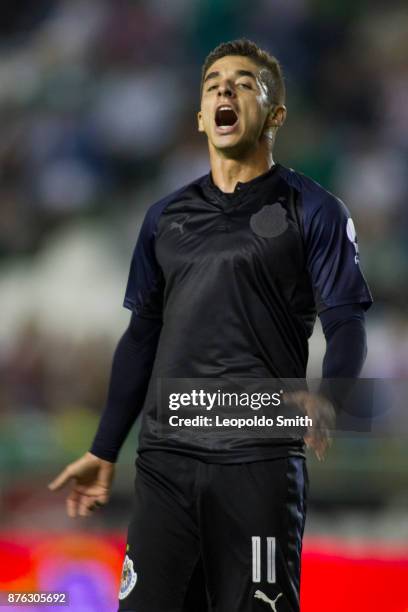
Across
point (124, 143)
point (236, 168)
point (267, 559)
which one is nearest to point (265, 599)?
point (267, 559)

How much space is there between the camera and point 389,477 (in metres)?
5.86

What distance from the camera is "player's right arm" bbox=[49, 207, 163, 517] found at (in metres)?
2.78

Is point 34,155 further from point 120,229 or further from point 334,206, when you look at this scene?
point 334,206

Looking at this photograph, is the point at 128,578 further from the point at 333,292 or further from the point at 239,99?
the point at 239,99

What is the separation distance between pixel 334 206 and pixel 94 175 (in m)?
5.35

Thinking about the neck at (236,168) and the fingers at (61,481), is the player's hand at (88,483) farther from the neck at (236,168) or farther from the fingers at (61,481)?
the neck at (236,168)

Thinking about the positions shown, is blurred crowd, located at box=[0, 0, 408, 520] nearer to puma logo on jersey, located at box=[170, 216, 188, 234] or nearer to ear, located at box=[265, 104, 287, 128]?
ear, located at box=[265, 104, 287, 128]

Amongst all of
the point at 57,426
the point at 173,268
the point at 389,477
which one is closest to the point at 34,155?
the point at 57,426

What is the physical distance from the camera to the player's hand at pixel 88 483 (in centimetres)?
282

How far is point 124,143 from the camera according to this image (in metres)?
7.79

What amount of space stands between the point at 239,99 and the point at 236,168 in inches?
6.6

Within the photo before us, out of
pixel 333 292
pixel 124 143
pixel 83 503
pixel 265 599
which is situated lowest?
pixel 265 599

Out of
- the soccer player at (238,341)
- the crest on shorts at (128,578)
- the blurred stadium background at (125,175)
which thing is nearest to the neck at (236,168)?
the soccer player at (238,341)

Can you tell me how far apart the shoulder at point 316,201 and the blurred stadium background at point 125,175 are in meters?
3.23
